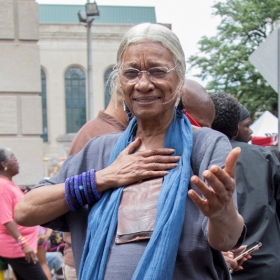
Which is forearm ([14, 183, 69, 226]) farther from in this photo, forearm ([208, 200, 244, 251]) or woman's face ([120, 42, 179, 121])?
forearm ([208, 200, 244, 251])

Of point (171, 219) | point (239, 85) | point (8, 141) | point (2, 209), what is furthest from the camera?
point (239, 85)

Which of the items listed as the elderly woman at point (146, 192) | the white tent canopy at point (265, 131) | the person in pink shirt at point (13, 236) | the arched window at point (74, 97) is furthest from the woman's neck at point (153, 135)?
the arched window at point (74, 97)

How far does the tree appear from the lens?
83.7ft

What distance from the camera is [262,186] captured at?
3385mm

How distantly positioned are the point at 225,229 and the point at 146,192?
31 centimetres

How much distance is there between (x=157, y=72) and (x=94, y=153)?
0.38 m

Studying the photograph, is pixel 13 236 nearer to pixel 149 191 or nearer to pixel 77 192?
pixel 77 192

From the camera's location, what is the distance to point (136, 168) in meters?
1.81

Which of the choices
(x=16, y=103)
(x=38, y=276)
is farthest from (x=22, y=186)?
(x=38, y=276)

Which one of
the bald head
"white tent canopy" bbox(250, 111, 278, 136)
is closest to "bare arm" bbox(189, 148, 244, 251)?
the bald head

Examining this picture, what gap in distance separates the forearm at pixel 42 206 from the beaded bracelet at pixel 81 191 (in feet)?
0.07

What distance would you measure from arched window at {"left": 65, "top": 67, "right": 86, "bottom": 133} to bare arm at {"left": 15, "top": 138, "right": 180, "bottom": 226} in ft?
139

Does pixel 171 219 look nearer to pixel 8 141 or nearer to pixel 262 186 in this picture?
pixel 262 186

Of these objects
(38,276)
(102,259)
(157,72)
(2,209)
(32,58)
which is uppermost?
(32,58)
